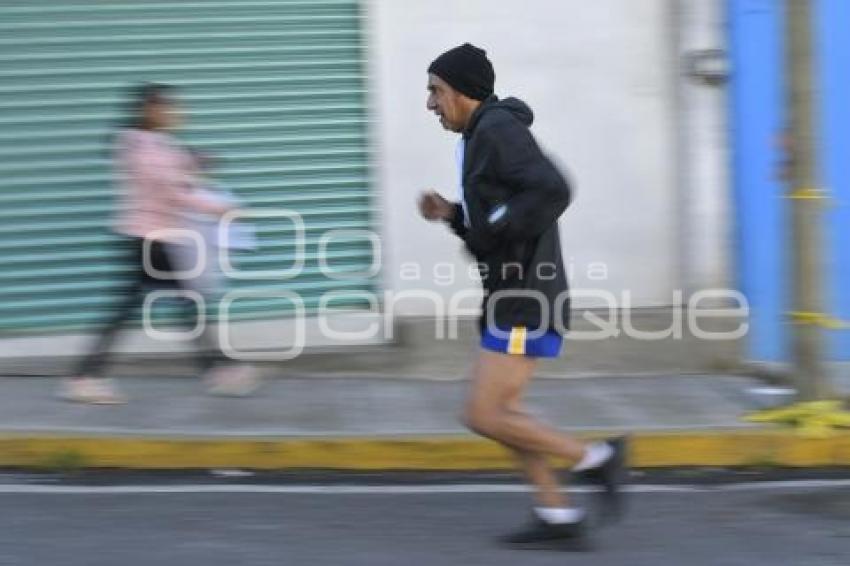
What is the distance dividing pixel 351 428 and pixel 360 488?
0.58m

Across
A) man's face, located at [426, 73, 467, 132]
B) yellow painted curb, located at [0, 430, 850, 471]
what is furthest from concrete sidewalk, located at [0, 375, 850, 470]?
man's face, located at [426, 73, 467, 132]

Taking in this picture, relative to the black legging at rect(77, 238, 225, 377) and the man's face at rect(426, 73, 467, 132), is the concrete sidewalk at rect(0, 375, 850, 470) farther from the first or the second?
the man's face at rect(426, 73, 467, 132)

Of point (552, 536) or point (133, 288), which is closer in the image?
point (552, 536)

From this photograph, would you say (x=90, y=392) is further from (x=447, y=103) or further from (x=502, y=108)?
(x=502, y=108)

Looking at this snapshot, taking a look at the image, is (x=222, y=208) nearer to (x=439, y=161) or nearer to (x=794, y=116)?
(x=439, y=161)

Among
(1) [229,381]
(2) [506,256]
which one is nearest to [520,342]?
(2) [506,256]

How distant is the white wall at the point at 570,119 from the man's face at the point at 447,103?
317 cm

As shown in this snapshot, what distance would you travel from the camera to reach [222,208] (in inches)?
243

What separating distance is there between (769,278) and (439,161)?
2.13m

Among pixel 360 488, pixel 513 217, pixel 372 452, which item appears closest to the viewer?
pixel 513 217

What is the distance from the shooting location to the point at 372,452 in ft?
18.6

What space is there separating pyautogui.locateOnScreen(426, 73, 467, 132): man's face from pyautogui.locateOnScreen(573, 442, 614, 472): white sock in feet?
4.06

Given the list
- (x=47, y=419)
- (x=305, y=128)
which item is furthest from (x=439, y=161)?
(x=47, y=419)

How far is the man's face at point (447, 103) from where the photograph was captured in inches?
168
